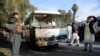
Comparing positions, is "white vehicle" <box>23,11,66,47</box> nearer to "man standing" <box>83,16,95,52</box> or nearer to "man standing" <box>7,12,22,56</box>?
"man standing" <box>83,16,95,52</box>

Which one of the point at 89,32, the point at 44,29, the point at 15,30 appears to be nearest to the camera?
the point at 15,30

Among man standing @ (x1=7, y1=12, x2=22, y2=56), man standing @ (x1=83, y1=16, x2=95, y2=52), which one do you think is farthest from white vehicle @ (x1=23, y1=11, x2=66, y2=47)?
man standing @ (x1=7, y1=12, x2=22, y2=56)

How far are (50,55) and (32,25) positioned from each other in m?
5.29

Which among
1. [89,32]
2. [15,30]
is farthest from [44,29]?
[15,30]

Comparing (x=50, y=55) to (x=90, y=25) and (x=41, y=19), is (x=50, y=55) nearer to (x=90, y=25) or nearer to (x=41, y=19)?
(x=90, y=25)

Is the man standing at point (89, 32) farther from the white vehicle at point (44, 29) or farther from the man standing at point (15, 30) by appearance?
the man standing at point (15, 30)

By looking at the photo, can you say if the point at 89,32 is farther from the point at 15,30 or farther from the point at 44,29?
the point at 15,30

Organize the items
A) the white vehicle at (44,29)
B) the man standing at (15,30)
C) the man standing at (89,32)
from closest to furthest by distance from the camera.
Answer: the man standing at (15,30)
the man standing at (89,32)
the white vehicle at (44,29)

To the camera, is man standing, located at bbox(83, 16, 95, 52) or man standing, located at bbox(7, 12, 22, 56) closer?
man standing, located at bbox(7, 12, 22, 56)

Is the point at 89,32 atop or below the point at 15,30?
below

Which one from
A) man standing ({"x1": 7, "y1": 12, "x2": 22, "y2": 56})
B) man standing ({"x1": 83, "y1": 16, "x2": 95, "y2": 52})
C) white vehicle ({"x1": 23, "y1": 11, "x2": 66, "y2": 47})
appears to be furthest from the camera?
white vehicle ({"x1": 23, "y1": 11, "x2": 66, "y2": 47})

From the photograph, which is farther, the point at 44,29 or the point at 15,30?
the point at 44,29

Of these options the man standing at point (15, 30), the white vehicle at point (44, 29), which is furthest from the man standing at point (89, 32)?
the man standing at point (15, 30)

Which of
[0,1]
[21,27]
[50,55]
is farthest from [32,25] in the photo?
[21,27]
